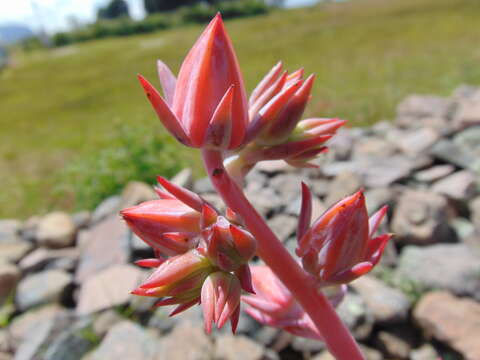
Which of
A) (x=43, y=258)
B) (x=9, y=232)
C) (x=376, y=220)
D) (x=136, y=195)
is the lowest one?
(x=9, y=232)

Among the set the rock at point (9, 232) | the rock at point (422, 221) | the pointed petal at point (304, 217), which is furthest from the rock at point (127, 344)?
the rock at point (9, 232)

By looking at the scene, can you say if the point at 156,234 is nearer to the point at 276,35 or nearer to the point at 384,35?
the point at 384,35

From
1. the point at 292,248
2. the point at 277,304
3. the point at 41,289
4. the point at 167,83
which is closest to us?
the point at 167,83

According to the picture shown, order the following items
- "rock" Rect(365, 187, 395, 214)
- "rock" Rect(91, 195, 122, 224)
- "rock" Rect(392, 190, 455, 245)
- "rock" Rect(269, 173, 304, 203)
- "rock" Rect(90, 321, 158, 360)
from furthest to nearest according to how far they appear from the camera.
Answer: "rock" Rect(91, 195, 122, 224), "rock" Rect(269, 173, 304, 203), "rock" Rect(365, 187, 395, 214), "rock" Rect(392, 190, 455, 245), "rock" Rect(90, 321, 158, 360)

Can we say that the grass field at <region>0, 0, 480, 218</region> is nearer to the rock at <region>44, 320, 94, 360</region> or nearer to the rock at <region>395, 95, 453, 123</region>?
the rock at <region>395, 95, 453, 123</region>

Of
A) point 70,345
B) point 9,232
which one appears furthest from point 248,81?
point 70,345

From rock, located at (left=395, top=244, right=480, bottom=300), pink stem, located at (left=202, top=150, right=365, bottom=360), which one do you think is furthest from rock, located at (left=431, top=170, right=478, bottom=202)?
pink stem, located at (left=202, top=150, right=365, bottom=360)

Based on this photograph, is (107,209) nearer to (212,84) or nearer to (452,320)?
(452,320)

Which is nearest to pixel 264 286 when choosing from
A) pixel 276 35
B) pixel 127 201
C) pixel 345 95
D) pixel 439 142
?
pixel 127 201
